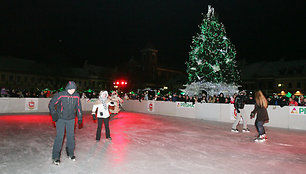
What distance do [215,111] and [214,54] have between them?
10.3m

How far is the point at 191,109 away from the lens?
16.4 meters

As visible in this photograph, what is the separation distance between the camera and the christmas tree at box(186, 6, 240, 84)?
23453 millimetres

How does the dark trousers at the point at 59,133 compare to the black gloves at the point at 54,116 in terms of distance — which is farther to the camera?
the dark trousers at the point at 59,133

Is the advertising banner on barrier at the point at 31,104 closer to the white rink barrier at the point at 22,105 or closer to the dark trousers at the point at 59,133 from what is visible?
the white rink barrier at the point at 22,105

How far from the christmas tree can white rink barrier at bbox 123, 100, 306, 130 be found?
7259 millimetres

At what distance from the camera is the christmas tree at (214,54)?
76.9 feet

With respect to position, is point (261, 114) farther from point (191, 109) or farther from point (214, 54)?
point (214, 54)

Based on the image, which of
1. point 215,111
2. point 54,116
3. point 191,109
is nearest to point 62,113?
point 54,116

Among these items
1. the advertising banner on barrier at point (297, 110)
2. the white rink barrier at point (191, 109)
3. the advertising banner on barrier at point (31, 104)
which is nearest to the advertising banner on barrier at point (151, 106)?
the white rink barrier at point (191, 109)

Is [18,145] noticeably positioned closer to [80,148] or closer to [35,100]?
[80,148]

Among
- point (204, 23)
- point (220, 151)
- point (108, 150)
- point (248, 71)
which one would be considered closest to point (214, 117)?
point (220, 151)

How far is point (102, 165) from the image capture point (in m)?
5.07

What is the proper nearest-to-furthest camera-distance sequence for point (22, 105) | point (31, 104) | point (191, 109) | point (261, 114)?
1. point (261, 114)
2. point (191, 109)
3. point (22, 105)
4. point (31, 104)

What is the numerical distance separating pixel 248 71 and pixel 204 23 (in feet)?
120
